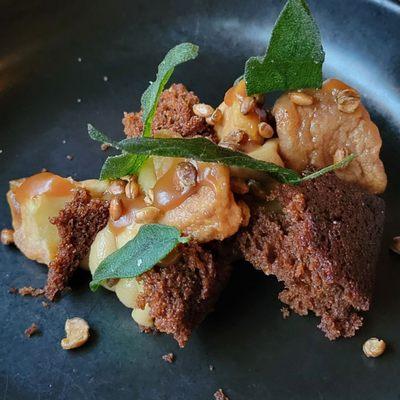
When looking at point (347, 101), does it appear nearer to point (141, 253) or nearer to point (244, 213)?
point (244, 213)

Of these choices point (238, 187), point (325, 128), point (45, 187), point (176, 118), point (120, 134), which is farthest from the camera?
point (120, 134)

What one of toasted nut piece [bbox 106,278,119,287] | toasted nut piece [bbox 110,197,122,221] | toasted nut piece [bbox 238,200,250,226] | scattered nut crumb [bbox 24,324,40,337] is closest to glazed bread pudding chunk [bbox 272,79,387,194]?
toasted nut piece [bbox 238,200,250,226]

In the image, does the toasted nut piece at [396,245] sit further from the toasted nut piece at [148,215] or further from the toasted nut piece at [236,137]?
the toasted nut piece at [148,215]

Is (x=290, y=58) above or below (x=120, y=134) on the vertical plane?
above

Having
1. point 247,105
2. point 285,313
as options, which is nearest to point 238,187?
point 247,105

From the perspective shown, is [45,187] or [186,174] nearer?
[186,174]

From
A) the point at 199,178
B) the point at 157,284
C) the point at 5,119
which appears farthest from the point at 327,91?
the point at 5,119

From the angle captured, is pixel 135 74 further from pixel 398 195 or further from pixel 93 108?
pixel 398 195
